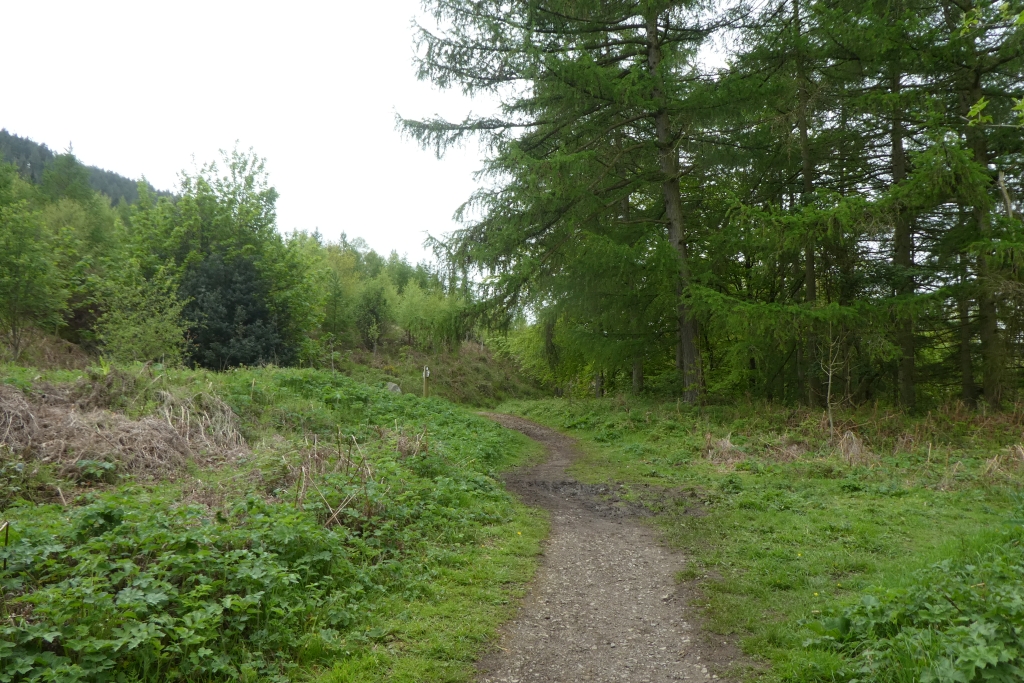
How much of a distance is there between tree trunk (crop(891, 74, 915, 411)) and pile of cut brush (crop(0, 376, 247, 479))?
1398cm

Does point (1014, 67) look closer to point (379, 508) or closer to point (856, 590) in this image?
point (856, 590)

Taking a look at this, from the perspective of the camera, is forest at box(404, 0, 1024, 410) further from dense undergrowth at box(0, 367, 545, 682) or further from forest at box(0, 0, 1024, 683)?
dense undergrowth at box(0, 367, 545, 682)

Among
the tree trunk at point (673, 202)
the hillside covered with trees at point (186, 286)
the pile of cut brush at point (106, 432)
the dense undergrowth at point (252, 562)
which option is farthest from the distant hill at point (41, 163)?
the dense undergrowth at point (252, 562)

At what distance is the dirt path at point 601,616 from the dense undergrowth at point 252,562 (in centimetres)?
29

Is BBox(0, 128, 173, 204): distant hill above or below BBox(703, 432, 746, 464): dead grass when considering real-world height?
above

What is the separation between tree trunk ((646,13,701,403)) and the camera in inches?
616

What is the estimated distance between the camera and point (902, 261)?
15539 mm

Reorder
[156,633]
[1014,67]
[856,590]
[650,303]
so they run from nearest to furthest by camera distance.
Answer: [156,633], [856,590], [1014,67], [650,303]

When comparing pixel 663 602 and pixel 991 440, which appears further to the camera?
pixel 991 440

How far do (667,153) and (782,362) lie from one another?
8.11 meters

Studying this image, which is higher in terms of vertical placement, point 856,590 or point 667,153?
point 667,153

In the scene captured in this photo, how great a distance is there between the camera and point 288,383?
1395 centimetres

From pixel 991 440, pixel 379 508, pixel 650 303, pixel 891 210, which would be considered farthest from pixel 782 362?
pixel 379 508

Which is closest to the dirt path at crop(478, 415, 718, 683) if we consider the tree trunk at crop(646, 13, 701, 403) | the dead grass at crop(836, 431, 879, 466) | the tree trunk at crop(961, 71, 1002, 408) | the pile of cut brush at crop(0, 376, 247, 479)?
the dead grass at crop(836, 431, 879, 466)
